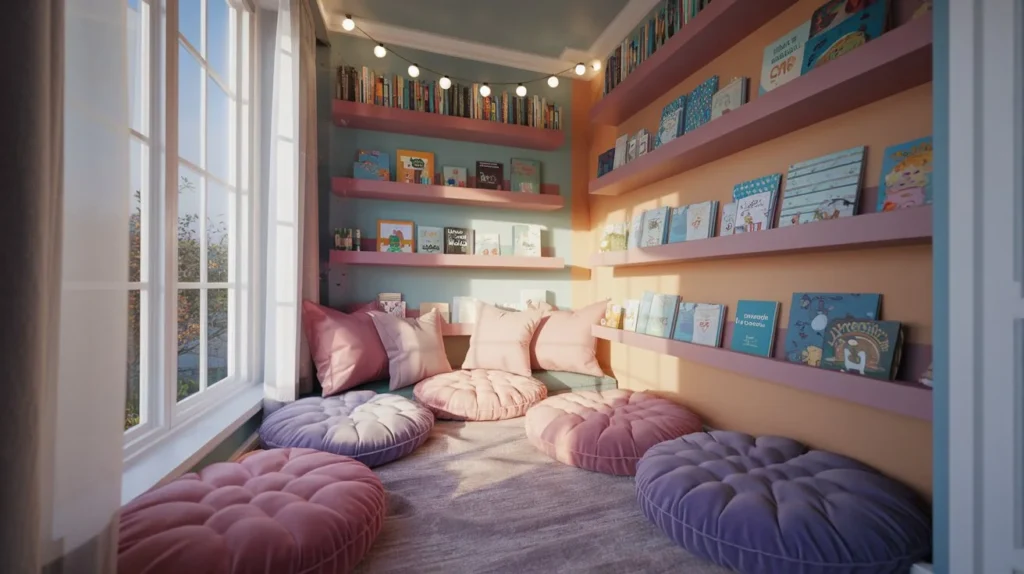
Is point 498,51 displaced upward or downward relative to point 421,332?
upward

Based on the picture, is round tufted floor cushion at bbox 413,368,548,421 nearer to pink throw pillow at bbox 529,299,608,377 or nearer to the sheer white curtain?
pink throw pillow at bbox 529,299,608,377

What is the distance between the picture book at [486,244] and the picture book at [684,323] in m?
1.52

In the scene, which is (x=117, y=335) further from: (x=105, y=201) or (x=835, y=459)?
(x=835, y=459)

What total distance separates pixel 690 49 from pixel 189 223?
261cm

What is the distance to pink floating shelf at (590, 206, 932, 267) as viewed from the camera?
1.24 m

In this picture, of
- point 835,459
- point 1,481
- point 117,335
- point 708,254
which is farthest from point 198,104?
point 835,459

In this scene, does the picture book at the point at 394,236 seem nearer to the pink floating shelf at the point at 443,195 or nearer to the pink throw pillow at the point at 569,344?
the pink floating shelf at the point at 443,195

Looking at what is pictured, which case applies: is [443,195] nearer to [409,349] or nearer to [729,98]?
[409,349]

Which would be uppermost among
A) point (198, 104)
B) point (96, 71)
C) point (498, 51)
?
point (498, 51)

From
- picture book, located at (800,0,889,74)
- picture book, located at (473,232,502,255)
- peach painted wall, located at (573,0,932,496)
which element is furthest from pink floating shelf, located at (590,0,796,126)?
picture book, located at (473,232,502,255)

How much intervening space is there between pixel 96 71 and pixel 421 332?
2.16m

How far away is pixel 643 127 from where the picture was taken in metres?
2.87

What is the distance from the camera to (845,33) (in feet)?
5.07

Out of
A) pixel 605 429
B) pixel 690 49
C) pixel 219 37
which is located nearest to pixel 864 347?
pixel 605 429
